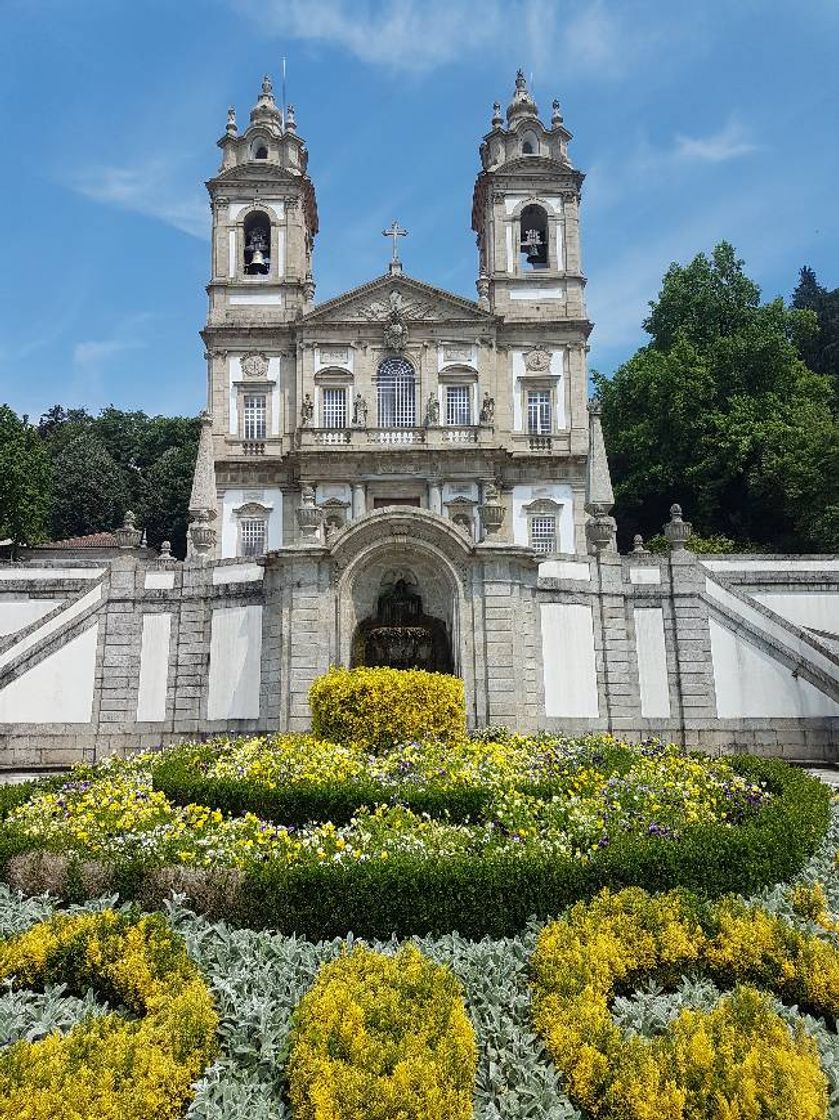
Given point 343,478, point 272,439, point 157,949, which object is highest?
point 272,439

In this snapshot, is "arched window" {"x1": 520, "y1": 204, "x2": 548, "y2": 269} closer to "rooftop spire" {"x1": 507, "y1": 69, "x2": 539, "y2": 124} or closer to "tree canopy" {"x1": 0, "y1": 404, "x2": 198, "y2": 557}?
"rooftop spire" {"x1": 507, "y1": 69, "x2": 539, "y2": 124}

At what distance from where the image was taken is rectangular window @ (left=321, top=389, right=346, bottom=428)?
1180 inches

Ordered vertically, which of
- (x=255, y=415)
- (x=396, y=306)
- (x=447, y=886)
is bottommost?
(x=447, y=886)

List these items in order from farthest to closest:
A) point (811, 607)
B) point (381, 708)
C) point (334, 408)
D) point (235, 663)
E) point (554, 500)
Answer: point (334, 408), point (554, 500), point (811, 607), point (235, 663), point (381, 708)

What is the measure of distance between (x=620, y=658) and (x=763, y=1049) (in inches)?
482

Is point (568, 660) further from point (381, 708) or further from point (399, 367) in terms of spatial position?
point (399, 367)

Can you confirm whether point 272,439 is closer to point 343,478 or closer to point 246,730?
point 343,478

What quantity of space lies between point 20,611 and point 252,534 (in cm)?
938

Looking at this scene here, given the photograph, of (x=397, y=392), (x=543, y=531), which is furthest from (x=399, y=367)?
(x=543, y=531)

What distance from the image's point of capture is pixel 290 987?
5219 millimetres

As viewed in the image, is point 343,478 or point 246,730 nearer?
point 246,730

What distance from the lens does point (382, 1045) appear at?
4.22m

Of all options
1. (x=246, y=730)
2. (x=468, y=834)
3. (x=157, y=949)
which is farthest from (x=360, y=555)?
(x=157, y=949)

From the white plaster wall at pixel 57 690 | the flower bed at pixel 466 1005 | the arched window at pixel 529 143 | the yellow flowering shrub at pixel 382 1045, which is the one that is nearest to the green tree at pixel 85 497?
the arched window at pixel 529 143
